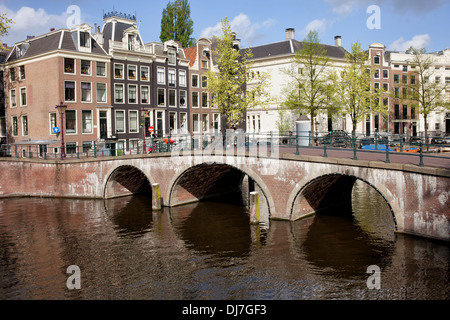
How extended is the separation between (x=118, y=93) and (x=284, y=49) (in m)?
20.4

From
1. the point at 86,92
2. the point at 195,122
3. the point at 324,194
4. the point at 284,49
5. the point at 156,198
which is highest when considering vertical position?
the point at 284,49

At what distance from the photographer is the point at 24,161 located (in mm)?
30812

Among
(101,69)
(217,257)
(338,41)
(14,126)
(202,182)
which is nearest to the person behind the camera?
(217,257)

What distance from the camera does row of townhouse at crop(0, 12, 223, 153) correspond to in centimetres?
3594

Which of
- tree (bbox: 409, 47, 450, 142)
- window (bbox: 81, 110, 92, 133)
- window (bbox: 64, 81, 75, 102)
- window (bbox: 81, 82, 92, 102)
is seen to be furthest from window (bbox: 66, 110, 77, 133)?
tree (bbox: 409, 47, 450, 142)

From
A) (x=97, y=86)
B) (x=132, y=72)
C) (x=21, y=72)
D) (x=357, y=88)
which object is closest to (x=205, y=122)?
(x=132, y=72)

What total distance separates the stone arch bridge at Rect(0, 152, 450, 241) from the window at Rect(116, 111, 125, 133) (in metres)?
9.45

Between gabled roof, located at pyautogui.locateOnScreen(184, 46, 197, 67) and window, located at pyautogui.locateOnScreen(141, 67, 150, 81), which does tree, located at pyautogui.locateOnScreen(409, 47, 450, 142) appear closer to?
gabled roof, located at pyautogui.locateOnScreen(184, 46, 197, 67)

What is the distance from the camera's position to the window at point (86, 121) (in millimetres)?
37000

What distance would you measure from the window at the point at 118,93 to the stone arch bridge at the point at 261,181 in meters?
11.0

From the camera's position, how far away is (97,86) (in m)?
37.7

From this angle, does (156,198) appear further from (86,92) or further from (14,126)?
(14,126)
